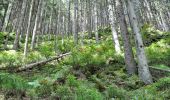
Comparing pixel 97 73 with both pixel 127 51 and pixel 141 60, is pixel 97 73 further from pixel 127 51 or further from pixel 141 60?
pixel 141 60

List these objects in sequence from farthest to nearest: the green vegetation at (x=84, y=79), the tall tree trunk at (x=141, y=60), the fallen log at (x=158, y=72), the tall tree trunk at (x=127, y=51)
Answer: the tall tree trunk at (x=127, y=51) → the fallen log at (x=158, y=72) → the tall tree trunk at (x=141, y=60) → the green vegetation at (x=84, y=79)

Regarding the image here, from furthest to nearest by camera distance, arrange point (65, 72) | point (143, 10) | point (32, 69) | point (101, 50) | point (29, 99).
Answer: point (143, 10) < point (101, 50) < point (32, 69) < point (65, 72) < point (29, 99)

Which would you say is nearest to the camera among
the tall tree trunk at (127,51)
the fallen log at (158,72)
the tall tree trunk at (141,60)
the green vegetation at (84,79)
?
the green vegetation at (84,79)

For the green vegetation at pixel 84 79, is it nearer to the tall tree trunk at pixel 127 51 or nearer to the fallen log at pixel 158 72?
the fallen log at pixel 158 72

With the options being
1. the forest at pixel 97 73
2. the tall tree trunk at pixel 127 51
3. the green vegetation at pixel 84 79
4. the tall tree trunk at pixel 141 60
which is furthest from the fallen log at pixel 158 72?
the tall tree trunk at pixel 141 60

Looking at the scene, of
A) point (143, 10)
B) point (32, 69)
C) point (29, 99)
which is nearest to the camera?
point (29, 99)

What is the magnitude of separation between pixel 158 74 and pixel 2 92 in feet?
21.0

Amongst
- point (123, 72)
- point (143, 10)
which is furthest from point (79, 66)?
point (143, 10)

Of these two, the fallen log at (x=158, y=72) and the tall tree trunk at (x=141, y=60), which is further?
the fallen log at (x=158, y=72)

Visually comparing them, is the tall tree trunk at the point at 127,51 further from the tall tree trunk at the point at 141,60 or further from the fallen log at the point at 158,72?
the tall tree trunk at the point at 141,60

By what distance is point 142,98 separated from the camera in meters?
5.90

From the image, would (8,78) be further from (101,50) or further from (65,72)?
(101,50)

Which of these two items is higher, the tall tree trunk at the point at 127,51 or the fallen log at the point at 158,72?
the tall tree trunk at the point at 127,51

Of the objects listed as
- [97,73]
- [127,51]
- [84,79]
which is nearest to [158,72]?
[127,51]
